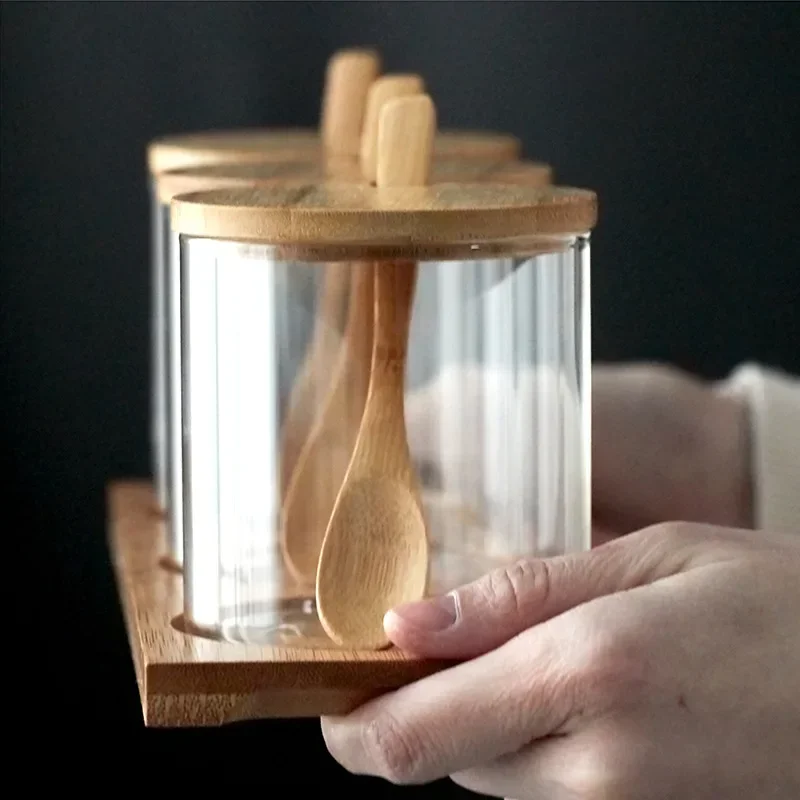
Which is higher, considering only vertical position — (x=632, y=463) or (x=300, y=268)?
(x=300, y=268)

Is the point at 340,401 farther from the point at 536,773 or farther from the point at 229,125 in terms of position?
the point at 229,125

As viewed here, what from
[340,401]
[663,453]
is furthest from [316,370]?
[663,453]

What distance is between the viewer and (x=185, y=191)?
25.9 inches

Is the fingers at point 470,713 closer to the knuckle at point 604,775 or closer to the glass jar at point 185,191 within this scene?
the knuckle at point 604,775

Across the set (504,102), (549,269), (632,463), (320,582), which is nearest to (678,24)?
(504,102)

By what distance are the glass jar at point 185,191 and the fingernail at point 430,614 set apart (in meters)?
0.12

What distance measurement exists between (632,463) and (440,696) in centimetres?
35

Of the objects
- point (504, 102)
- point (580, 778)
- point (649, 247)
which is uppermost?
point (504, 102)

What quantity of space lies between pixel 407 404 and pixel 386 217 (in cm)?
12

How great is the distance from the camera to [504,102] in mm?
1040

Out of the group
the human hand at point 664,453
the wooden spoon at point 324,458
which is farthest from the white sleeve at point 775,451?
the wooden spoon at point 324,458

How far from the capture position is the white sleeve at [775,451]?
2.71ft

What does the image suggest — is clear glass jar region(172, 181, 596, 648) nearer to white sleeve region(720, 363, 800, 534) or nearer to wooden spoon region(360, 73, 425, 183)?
wooden spoon region(360, 73, 425, 183)

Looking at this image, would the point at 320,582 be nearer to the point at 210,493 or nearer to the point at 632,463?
the point at 210,493
